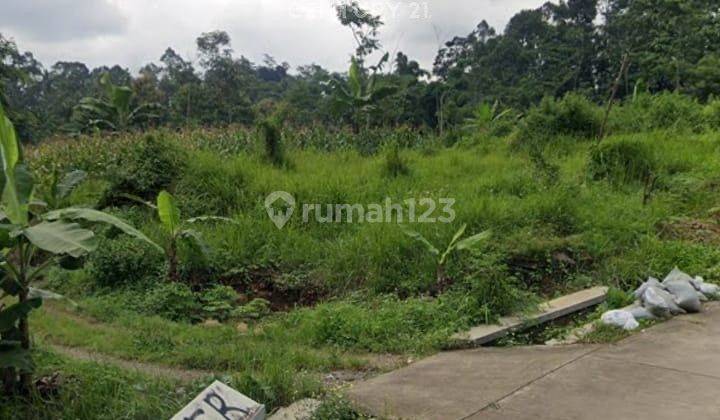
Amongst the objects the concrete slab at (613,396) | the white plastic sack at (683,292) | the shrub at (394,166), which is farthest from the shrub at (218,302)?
the shrub at (394,166)

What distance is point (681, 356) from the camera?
353 cm

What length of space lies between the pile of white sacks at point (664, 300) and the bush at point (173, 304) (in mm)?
3490

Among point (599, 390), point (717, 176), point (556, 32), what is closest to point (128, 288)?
point (599, 390)

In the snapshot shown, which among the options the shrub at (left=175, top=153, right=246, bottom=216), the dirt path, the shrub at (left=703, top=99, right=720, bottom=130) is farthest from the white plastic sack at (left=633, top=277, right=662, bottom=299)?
the shrub at (left=703, top=99, right=720, bottom=130)

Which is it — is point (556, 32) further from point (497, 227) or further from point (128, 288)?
point (128, 288)

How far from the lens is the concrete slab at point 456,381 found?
2818mm

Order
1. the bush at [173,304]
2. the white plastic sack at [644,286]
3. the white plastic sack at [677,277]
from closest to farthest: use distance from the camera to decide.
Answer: the white plastic sack at [644,286], the white plastic sack at [677,277], the bush at [173,304]

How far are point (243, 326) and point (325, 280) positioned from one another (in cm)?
114

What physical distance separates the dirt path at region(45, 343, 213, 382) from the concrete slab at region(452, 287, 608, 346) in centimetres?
184

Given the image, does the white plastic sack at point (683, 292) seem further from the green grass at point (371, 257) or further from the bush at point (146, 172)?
the bush at point (146, 172)

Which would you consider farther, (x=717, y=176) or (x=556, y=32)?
(x=556, y=32)

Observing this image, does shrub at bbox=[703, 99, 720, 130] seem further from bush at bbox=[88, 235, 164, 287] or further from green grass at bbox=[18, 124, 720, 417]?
bush at bbox=[88, 235, 164, 287]

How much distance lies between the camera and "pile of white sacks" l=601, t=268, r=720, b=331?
4223mm

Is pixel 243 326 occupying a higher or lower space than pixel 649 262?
lower
